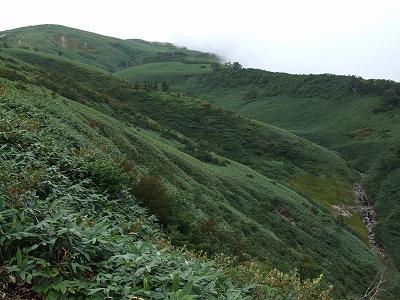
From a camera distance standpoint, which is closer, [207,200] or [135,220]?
[135,220]

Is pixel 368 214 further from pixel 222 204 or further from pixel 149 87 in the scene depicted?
pixel 149 87

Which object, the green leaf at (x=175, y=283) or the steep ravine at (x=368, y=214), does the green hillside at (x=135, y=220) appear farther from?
the steep ravine at (x=368, y=214)

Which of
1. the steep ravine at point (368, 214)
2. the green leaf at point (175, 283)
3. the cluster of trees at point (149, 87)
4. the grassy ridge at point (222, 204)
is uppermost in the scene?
the cluster of trees at point (149, 87)

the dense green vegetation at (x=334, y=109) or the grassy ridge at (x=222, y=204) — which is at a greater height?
the dense green vegetation at (x=334, y=109)

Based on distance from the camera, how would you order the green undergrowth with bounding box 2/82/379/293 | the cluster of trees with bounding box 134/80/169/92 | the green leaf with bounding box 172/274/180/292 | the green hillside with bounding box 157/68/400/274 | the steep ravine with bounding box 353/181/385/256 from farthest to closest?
the cluster of trees with bounding box 134/80/169/92
the green hillside with bounding box 157/68/400/274
the steep ravine with bounding box 353/181/385/256
the green undergrowth with bounding box 2/82/379/293
the green leaf with bounding box 172/274/180/292

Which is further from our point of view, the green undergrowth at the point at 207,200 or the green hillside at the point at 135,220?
the green undergrowth at the point at 207,200

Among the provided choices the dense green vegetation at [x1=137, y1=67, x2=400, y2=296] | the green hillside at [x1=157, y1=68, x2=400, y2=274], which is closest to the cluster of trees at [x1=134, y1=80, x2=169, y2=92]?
the green hillside at [x1=157, y1=68, x2=400, y2=274]

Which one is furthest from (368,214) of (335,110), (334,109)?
(334,109)

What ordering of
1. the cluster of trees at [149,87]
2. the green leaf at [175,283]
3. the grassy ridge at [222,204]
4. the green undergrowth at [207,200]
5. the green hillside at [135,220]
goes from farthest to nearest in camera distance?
the cluster of trees at [149,87] < the grassy ridge at [222,204] < the green undergrowth at [207,200] < the green hillside at [135,220] < the green leaf at [175,283]

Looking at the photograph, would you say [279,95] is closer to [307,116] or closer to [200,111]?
[307,116]

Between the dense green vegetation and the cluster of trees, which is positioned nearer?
the dense green vegetation

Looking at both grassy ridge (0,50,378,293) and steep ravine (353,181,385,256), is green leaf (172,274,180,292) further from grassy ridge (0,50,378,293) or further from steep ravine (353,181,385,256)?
steep ravine (353,181,385,256)

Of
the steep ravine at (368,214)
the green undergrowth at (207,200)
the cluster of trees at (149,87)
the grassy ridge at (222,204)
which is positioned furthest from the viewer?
the cluster of trees at (149,87)

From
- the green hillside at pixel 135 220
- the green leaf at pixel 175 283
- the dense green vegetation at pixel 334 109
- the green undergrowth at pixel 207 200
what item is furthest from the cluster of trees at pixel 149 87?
the green leaf at pixel 175 283
